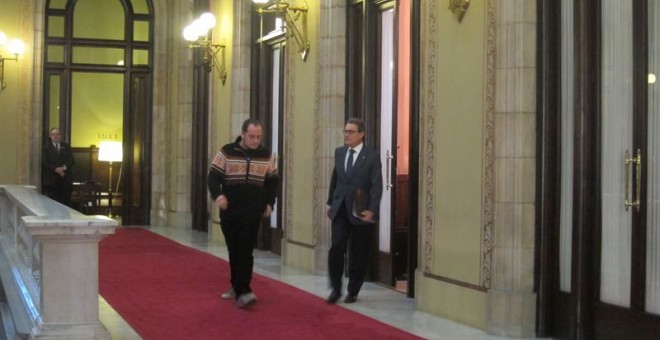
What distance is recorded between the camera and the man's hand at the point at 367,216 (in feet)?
27.0

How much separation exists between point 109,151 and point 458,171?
454 inches

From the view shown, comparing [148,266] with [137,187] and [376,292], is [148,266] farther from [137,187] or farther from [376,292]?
[137,187]

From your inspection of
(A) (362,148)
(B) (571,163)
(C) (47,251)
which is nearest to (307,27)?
(A) (362,148)

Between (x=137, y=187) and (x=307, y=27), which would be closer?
(x=307, y=27)

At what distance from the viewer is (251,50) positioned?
1396cm

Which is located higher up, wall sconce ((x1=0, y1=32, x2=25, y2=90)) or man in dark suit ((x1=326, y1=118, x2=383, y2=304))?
wall sconce ((x1=0, y1=32, x2=25, y2=90))

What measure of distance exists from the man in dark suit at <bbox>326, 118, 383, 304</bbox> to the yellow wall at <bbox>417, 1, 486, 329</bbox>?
0.58 m

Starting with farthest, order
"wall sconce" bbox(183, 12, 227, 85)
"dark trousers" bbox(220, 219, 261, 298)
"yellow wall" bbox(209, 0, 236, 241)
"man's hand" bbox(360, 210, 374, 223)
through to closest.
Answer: "yellow wall" bbox(209, 0, 236, 241)
"wall sconce" bbox(183, 12, 227, 85)
"man's hand" bbox(360, 210, 374, 223)
"dark trousers" bbox(220, 219, 261, 298)

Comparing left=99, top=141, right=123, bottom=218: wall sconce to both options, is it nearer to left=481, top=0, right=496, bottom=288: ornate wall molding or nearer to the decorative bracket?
the decorative bracket

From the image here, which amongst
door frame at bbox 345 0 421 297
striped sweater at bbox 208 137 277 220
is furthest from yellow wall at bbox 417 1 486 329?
door frame at bbox 345 0 421 297

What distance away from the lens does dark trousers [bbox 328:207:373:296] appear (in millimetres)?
8469

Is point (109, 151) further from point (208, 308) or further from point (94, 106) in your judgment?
point (208, 308)

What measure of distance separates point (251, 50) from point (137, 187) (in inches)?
219

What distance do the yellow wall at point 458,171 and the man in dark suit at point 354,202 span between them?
581 mm
